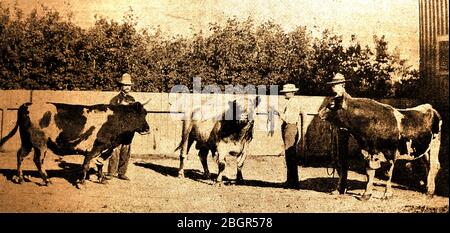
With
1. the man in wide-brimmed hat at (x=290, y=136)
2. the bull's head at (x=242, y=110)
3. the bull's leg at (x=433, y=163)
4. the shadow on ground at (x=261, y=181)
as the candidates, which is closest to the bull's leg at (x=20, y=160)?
the shadow on ground at (x=261, y=181)

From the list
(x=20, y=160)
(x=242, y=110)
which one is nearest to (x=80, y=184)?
(x=20, y=160)

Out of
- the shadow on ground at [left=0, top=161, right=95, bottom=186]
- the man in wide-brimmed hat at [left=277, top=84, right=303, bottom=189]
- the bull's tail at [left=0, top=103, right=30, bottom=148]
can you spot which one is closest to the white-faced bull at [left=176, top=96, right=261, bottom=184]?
the man in wide-brimmed hat at [left=277, top=84, right=303, bottom=189]

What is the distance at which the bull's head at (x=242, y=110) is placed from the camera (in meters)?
5.75

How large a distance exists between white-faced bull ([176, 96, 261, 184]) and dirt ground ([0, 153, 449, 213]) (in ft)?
0.92

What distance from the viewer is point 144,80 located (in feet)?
21.9

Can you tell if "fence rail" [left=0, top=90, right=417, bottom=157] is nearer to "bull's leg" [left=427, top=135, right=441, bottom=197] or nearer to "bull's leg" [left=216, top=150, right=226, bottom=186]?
"bull's leg" [left=216, top=150, right=226, bottom=186]

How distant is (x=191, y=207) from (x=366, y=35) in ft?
12.4

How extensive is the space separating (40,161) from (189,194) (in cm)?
206

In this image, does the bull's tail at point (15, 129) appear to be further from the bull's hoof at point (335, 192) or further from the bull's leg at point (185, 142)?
the bull's hoof at point (335, 192)

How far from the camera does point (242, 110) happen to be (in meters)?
5.75

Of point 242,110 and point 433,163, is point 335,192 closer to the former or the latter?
point 433,163
